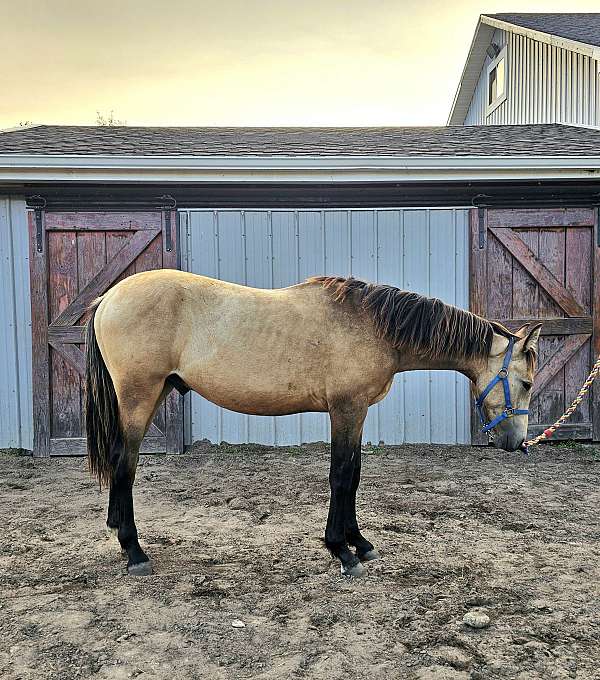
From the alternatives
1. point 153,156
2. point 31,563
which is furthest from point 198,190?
point 31,563

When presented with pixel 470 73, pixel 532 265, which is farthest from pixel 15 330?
pixel 470 73

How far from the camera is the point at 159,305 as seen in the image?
3.23 meters

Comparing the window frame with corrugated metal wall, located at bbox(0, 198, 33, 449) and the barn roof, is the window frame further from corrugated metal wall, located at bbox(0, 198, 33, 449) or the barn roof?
corrugated metal wall, located at bbox(0, 198, 33, 449)

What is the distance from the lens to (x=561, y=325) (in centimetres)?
593

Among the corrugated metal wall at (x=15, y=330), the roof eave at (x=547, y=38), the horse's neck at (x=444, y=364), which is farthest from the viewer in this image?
the roof eave at (x=547, y=38)

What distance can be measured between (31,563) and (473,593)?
7.74ft

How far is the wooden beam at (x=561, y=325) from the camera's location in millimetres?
5910

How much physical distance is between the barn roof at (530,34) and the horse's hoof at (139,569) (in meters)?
8.08

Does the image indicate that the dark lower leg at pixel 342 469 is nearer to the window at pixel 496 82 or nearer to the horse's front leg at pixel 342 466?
the horse's front leg at pixel 342 466

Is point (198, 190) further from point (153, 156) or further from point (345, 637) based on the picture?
point (345, 637)

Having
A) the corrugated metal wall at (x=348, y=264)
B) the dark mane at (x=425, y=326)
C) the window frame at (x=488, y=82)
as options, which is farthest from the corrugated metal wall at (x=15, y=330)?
the window frame at (x=488, y=82)

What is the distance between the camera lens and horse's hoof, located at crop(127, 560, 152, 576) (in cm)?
302

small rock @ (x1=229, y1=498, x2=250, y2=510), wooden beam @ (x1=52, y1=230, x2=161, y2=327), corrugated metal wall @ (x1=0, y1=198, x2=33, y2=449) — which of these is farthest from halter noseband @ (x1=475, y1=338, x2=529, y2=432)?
corrugated metal wall @ (x1=0, y1=198, x2=33, y2=449)

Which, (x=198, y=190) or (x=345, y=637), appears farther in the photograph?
(x=198, y=190)
